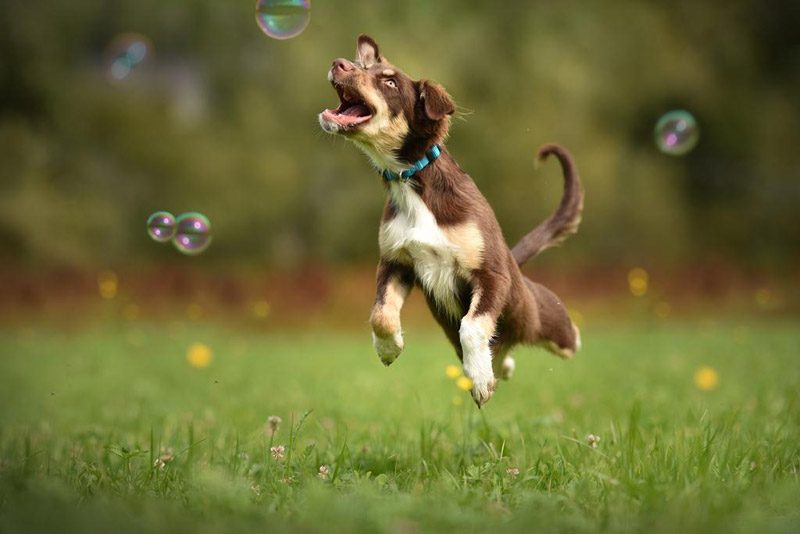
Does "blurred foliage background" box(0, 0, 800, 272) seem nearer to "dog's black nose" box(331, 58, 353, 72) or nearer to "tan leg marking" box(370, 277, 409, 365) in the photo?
"tan leg marking" box(370, 277, 409, 365)

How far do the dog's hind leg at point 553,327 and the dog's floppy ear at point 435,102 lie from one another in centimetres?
118

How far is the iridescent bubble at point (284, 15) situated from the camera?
4.61 meters

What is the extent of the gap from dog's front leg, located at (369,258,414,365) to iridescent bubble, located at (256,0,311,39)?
1.79m

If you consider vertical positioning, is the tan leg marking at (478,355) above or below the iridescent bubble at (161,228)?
below

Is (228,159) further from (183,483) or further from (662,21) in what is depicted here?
(183,483)

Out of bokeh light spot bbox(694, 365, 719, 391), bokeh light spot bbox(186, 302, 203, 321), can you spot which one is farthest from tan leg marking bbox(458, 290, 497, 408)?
bokeh light spot bbox(186, 302, 203, 321)

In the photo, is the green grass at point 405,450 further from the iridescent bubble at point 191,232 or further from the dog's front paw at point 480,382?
the iridescent bubble at point 191,232

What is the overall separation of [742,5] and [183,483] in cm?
2630

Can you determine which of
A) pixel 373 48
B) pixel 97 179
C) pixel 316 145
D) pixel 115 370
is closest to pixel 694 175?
pixel 316 145

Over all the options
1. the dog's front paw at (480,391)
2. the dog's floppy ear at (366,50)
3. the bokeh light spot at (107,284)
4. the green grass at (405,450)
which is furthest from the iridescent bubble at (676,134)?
the bokeh light spot at (107,284)

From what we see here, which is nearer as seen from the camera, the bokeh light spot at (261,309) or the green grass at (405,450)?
the green grass at (405,450)

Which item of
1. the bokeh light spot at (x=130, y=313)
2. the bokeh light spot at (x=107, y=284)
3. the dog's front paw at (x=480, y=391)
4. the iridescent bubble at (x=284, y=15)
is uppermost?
the iridescent bubble at (x=284, y=15)

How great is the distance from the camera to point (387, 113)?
3576mm

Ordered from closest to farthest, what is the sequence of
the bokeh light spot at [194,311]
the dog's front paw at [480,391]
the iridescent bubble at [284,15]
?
the dog's front paw at [480,391]
the iridescent bubble at [284,15]
the bokeh light spot at [194,311]
